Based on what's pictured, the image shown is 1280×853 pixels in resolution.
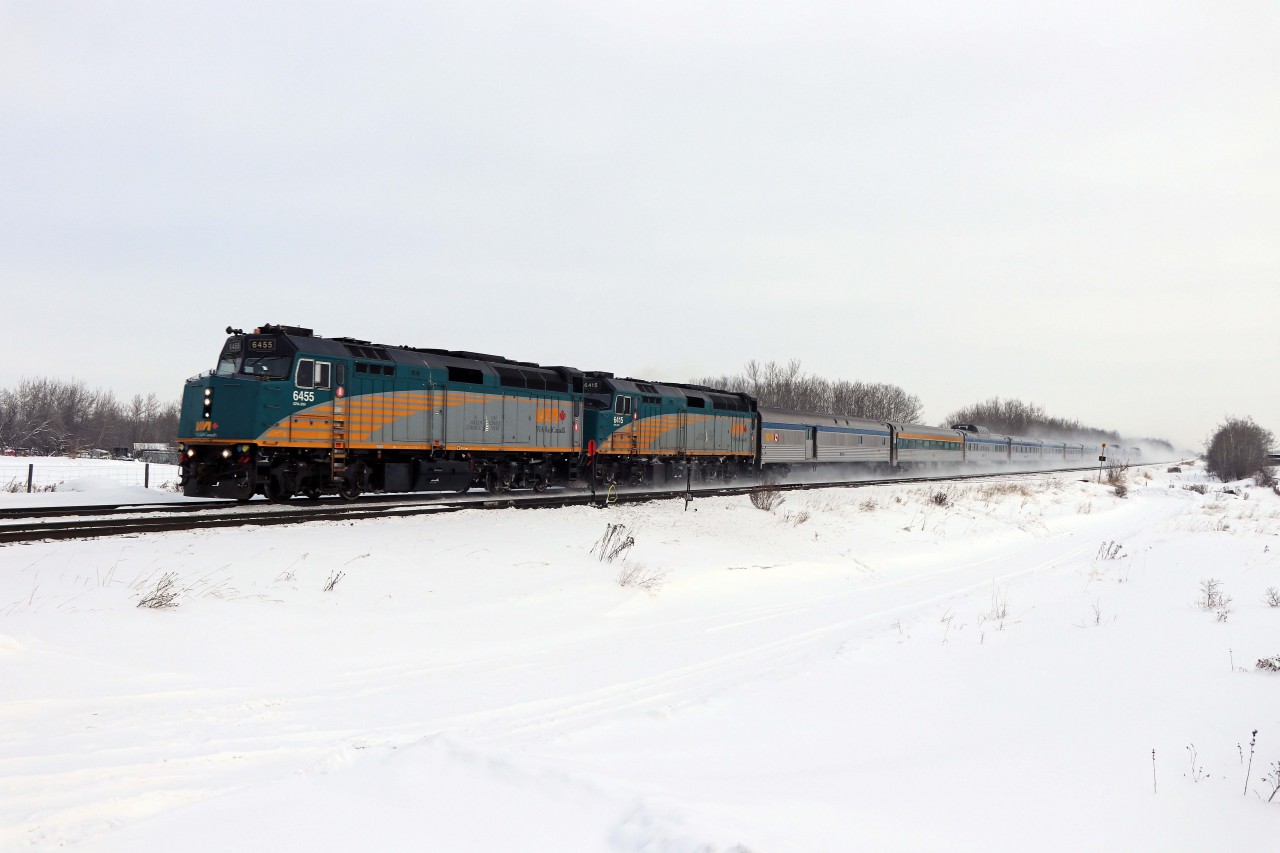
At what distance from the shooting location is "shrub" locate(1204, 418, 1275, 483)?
68.9 m

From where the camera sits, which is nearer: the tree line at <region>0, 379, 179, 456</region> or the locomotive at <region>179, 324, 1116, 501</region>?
the locomotive at <region>179, 324, 1116, 501</region>

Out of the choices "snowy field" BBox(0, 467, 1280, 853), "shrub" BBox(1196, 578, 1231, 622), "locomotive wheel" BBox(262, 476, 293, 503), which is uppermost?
"locomotive wheel" BBox(262, 476, 293, 503)

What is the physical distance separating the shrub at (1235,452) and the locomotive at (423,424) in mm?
58927

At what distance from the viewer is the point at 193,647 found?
26.9 feet

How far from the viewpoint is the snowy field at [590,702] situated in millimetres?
4660

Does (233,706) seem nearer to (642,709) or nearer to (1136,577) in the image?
(642,709)

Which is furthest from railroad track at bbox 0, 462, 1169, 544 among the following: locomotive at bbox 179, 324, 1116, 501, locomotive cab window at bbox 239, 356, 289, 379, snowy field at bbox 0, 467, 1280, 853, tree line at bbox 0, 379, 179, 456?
tree line at bbox 0, 379, 179, 456

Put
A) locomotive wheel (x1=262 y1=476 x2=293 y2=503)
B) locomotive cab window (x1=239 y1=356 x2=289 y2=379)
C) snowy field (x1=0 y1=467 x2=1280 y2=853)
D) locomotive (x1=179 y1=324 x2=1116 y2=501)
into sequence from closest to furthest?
1. snowy field (x1=0 y1=467 x2=1280 y2=853)
2. locomotive (x1=179 y1=324 x2=1116 y2=501)
3. locomotive cab window (x1=239 y1=356 x2=289 y2=379)
4. locomotive wheel (x1=262 y1=476 x2=293 y2=503)

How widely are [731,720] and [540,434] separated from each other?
17378 mm

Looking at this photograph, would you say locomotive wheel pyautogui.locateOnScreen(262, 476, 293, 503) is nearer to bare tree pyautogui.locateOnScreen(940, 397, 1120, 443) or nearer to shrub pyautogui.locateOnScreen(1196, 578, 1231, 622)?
shrub pyautogui.locateOnScreen(1196, 578, 1231, 622)

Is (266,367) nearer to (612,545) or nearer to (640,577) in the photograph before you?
(612,545)

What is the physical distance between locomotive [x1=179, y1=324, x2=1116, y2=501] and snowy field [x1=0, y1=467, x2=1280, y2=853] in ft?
13.8

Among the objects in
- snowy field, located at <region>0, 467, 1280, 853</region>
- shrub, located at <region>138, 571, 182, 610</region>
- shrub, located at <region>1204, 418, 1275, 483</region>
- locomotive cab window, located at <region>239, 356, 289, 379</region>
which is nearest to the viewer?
snowy field, located at <region>0, 467, 1280, 853</region>

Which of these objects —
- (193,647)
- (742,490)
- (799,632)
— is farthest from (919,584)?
(193,647)
